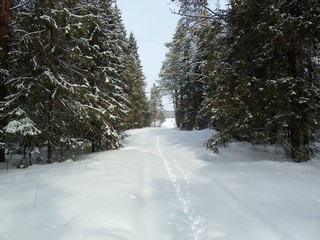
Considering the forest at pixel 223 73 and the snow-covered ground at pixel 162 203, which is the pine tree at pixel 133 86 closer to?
the forest at pixel 223 73

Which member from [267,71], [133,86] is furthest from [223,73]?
[133,86]

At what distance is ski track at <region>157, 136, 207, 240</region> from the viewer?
5.16m

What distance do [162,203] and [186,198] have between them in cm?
71

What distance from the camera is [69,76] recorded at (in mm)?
13281

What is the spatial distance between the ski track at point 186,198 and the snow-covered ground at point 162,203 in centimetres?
2

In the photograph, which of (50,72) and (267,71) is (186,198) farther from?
(50,72)

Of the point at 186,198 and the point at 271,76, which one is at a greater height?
the point at 271,76

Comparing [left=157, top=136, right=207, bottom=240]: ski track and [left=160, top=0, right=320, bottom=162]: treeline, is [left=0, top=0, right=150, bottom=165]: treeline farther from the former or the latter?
[left=160, top=0, right=320, bottom=162]: treeline

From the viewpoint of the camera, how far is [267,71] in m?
11.3

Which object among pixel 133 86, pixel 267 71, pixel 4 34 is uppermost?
pixel 133 86

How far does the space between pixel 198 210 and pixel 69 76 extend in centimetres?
929

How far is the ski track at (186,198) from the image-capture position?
5.16m

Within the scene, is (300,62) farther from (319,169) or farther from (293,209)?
(293,209)

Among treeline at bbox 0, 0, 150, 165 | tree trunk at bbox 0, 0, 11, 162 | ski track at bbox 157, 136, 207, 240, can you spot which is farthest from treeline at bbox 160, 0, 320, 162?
tree trunk at bbox 0, 0, 11, 162
